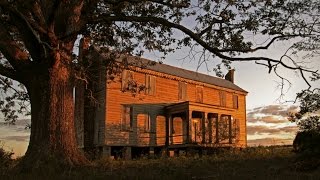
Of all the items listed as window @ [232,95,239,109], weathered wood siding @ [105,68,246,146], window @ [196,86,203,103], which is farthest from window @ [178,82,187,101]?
window @ [232,95,239,109]

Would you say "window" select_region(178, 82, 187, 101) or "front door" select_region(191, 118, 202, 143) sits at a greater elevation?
"window" select_region(178, 82, 187, 101)

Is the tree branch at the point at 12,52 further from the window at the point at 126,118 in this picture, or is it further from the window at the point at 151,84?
the window at the point at 151,84

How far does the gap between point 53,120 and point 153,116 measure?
19.8 metres

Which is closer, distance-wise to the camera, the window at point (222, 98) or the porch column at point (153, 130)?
the porch column at point (153, 130)

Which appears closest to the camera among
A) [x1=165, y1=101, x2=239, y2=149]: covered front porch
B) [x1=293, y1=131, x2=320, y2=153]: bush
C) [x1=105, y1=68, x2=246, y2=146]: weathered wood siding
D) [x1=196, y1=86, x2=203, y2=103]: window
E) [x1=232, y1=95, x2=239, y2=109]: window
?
[x1=293, y1=131, x2=320, y2=153]: bush

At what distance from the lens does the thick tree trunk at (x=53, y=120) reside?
14.3 meters

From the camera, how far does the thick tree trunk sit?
14312 millimetres

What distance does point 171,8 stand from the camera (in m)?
16.1

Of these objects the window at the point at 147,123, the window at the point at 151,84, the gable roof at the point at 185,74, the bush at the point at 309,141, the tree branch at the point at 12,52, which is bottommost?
the bush at the point at 309,141

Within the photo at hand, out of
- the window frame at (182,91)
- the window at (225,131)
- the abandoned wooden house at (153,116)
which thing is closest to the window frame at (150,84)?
the abandoned wooden house at (153,116)

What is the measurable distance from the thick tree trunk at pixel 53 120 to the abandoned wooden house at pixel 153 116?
1327cm

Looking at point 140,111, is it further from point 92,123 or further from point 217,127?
point 217,127

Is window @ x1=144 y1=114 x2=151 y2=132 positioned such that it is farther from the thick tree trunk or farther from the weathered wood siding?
the thick tree trunk

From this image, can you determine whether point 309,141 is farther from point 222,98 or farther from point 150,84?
point 222,98
